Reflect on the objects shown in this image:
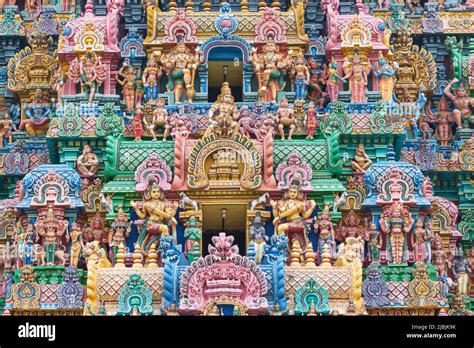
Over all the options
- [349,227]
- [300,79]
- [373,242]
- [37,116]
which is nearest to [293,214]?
[349,227]

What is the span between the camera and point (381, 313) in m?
39.9

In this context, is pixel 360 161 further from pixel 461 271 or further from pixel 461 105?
pixel 461 105

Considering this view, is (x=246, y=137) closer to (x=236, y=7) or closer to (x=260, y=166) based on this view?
(x=260, y=166)

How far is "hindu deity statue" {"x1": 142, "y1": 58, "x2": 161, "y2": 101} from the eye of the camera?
45188mm

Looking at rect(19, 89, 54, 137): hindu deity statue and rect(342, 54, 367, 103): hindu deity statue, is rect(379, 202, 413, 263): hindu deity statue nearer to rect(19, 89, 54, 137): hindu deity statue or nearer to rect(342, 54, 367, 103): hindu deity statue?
rect(342, 54, 367, 103): hindu deity statue

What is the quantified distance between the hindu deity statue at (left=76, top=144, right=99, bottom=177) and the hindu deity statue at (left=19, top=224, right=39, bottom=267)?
8.30 feet

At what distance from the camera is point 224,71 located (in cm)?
4700

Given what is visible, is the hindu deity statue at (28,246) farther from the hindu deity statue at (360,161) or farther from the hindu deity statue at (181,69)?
the hindu deity statue at (360,161)

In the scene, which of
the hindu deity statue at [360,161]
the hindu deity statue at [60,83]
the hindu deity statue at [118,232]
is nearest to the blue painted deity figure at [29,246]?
the hindu deity statue at [118,232]

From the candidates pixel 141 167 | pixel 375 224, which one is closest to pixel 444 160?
pixel 375 224

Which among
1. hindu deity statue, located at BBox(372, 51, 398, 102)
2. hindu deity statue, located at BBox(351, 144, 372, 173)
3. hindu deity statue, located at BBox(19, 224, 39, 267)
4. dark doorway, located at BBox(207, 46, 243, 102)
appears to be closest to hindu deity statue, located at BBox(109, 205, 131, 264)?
hindu deity statue, located at BBox(19, 224, 39, 267)

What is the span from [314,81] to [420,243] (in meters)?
6.56

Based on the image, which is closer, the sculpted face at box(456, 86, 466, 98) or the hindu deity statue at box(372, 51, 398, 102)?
the hindu deity statue at box(372, 51, 398, 102)

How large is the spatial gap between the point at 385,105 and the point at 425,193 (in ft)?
10.4
